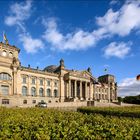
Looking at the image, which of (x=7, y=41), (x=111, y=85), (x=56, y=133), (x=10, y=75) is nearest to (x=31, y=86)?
(x=10, y=75)

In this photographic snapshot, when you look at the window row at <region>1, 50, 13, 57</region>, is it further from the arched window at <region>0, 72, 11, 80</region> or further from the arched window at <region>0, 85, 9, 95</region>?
the arched window at <region>0, 85, 9, 95</region>

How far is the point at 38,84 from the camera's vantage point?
85.8 metres

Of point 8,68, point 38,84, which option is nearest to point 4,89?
point 8,68

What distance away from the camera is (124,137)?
9094mm

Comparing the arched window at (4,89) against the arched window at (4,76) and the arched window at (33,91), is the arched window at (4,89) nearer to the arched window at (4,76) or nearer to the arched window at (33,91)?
the arched window at (4,76)

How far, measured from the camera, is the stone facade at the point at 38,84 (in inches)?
2867

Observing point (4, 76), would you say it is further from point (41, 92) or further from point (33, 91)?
point (41, 92)

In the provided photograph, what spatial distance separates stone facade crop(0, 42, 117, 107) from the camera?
72812mm

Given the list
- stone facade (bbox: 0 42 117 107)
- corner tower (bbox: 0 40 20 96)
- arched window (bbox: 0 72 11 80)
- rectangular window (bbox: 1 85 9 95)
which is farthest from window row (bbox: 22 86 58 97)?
arched window (bbox: 0 72 11 80)

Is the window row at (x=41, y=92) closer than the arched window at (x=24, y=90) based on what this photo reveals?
No

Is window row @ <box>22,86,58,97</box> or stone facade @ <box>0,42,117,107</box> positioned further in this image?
window row @ <box>22,86,58,97</box>

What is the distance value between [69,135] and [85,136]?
88 centimetres

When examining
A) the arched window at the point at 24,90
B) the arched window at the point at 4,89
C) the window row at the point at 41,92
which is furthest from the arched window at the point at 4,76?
the window row at the point at 41,92

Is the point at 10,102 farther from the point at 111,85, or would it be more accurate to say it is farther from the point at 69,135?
the point at 111,85
